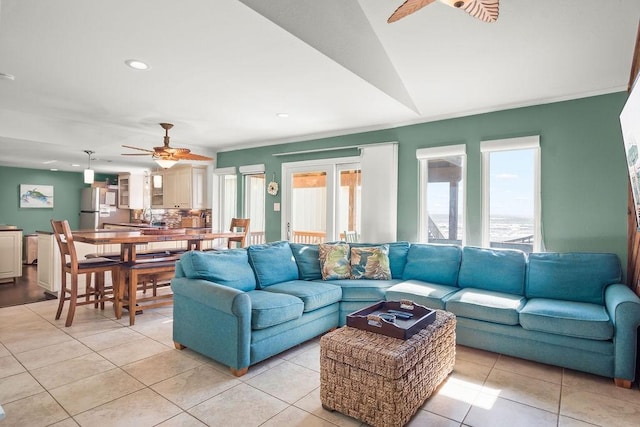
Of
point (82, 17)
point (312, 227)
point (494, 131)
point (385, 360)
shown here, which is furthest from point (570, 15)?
point (312, 227)

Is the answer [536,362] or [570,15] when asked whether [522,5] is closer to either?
[570,15]

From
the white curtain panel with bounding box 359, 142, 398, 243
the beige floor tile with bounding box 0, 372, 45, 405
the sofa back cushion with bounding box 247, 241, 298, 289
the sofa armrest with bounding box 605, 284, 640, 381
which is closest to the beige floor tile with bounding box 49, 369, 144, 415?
the beige floor tile with bounding box 0, 372, 45, 405

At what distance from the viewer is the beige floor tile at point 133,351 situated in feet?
9.41

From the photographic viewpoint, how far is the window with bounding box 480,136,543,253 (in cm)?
371

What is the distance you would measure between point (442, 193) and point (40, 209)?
912 centimetres

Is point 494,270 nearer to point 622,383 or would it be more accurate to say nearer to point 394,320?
point 622,383

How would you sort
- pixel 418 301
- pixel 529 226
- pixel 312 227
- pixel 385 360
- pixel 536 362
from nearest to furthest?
pixel 385 360
pixel 536 362
pixel 418 301
pixel 529 226
pixel 312 227

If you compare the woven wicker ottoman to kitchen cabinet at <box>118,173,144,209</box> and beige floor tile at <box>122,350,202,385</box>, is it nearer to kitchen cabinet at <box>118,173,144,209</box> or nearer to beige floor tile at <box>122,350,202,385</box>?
beige floor tile at <box>122,350,202,385</box>

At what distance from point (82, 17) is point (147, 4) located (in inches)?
18.9

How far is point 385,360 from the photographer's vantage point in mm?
1923

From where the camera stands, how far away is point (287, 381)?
2.56 meters

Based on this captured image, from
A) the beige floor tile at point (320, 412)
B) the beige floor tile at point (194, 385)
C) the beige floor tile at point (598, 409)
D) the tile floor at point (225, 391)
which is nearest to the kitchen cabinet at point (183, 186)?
the tile floor at point (225, 391)

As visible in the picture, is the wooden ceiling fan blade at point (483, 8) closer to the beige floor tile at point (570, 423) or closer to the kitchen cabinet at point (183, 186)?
the beige floor tile at point (570, 423)

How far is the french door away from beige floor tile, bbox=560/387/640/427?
3.12 metres
